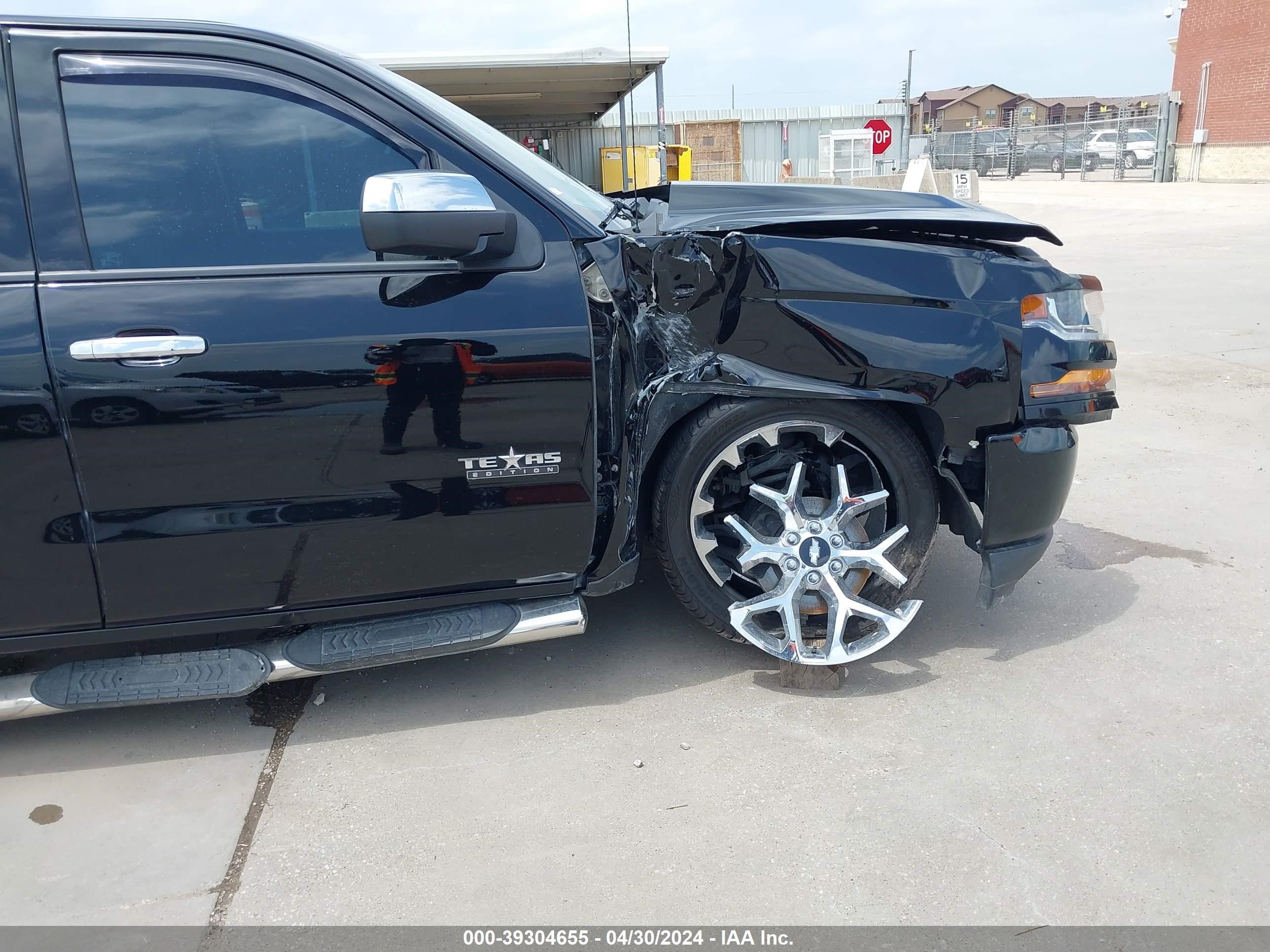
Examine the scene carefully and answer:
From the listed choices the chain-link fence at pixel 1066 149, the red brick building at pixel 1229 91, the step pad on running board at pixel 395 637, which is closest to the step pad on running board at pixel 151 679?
the step pad on running board at pixel 395 637

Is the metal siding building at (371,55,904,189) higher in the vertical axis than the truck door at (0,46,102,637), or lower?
higher

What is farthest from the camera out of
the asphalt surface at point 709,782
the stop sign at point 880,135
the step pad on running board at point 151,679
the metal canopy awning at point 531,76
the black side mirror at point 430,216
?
the stop sign at point 880,135

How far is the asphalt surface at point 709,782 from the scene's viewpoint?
87.1 inches

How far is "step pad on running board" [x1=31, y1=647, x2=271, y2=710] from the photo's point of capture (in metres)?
2.58

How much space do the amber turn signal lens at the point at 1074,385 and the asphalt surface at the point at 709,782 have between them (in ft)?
3.03

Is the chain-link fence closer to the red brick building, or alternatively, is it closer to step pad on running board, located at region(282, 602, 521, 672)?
the red brick building

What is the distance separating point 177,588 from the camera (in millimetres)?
2582

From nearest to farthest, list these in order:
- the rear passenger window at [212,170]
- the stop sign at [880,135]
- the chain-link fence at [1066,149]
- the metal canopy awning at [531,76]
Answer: the rear passenger window at [212,170] → the metal canopy awning at [531,76] → the stop sign at [880,135] → the chain-link fence at [1066,149]

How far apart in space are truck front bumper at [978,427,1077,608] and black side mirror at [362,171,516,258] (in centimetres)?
161

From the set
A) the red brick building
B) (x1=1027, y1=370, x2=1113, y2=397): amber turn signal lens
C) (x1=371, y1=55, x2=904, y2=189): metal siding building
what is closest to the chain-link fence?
the red brick building

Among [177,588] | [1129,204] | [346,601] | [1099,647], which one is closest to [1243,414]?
[1099,647]

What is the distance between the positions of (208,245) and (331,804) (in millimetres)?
1538

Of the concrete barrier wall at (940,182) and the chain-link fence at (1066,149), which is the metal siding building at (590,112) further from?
the chain-link fence at (1066,149)

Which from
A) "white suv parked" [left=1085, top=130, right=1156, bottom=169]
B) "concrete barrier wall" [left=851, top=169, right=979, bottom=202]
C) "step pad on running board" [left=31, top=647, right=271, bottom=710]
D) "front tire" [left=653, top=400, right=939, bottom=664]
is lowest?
"step pad on running board" [left=31, top=647, right=271, bottom=710]
